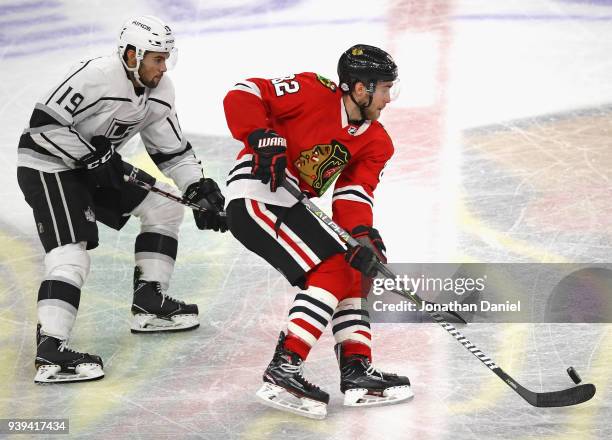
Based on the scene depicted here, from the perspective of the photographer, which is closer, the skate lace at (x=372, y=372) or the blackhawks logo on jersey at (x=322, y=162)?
the skate lace at (x=372, y=372)

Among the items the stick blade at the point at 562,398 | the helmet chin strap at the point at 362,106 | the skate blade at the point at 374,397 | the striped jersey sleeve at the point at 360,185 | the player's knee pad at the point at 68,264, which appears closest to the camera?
the stick blade at the point at 562,398

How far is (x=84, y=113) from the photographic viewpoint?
4.29m

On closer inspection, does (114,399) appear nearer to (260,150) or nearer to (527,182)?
(260,150)

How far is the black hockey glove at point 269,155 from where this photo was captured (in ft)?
12.4

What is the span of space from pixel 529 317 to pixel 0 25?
4366mm

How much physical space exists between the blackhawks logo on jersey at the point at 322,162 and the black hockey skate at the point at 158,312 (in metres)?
0.89

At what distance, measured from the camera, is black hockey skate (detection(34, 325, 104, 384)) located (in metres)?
4.07

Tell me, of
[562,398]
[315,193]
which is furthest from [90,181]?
[562,398]

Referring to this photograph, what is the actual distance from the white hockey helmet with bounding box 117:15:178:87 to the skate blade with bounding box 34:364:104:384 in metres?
1.12

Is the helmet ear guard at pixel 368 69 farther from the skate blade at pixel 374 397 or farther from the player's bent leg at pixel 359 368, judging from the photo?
the skate blade at pixel 374 397

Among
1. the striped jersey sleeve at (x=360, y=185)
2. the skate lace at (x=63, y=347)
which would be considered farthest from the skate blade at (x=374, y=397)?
the skate lace at (x=63, y=347)

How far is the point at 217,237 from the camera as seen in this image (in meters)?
5.33

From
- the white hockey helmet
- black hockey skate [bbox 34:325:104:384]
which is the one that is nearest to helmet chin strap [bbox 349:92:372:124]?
the white hockey helmet

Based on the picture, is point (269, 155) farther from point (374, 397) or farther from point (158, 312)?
point (158, 312)
